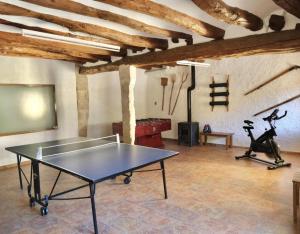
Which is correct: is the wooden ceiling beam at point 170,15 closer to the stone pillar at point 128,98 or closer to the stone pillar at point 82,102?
the stone pillar at point 128,98

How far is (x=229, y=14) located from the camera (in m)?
3.00

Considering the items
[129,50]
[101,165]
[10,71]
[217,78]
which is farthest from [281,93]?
[10,71]

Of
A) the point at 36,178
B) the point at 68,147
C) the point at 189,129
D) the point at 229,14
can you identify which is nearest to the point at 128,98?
the point at 68,147

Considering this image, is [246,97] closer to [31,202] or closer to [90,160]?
[90,160]

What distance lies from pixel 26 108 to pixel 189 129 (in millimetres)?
4332

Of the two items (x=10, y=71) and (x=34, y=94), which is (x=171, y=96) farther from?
(x=10, y=71)

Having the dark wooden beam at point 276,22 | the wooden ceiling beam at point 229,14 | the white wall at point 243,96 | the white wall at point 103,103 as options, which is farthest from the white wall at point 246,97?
the wooden ceiling beam at point 229,14

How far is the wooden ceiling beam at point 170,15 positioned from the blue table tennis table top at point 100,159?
1.76m

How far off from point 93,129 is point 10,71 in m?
2.72

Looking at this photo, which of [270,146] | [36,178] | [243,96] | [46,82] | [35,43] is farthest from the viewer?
[243,96]

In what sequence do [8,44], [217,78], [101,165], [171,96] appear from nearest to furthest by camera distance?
[101,165], [8,44], [217,78], [171,96]

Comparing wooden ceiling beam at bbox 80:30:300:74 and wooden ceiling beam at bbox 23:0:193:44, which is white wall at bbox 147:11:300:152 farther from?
wooden ceiling beam at bbox 23:0:193:44

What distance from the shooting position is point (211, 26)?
3838mm

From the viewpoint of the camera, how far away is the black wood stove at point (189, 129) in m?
7.20
